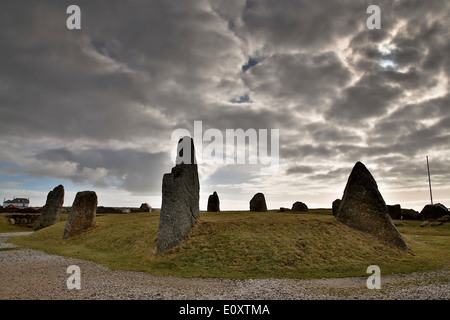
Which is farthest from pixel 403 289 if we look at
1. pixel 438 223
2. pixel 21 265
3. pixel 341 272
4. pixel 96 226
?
pixel 438 223

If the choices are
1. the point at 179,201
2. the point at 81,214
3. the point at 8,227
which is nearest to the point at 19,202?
the point at 8,227

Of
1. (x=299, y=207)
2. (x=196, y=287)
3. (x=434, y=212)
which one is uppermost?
(x=299, y=207)

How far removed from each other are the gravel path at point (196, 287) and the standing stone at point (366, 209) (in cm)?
504

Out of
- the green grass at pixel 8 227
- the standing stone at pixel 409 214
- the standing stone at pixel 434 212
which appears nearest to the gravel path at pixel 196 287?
the green grass at pixel 8 227

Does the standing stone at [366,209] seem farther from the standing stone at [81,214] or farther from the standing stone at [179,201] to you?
the standing stone at [81,214]

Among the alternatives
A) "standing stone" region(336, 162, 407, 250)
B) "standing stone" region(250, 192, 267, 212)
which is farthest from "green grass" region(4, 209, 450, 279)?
"standing stone" region(250, 192, 267, 212)

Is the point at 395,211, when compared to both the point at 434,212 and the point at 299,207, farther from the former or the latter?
the point at 299,207

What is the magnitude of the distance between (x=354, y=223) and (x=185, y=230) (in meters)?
12.1

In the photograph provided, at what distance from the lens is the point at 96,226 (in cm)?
2919

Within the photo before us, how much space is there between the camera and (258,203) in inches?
1516

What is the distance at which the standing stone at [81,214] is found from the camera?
27.7 m

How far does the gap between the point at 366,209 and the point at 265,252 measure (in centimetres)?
906

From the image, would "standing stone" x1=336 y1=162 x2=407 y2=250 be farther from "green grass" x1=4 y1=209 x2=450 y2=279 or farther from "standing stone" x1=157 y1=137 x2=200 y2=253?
"standing stone" x1=157 y1=137 x2=200 y2=253
